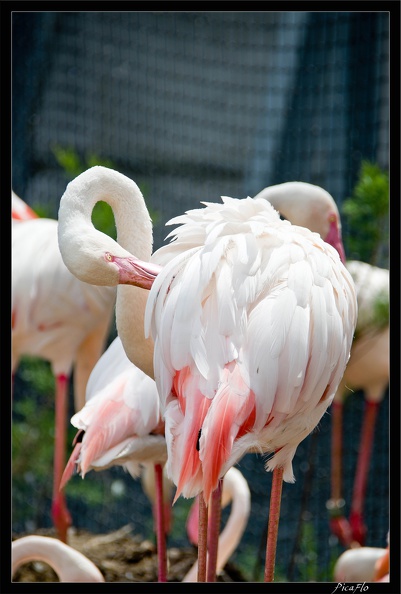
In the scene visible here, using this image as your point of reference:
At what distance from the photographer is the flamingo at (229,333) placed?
1789 millimetres

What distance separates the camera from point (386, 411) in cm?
452

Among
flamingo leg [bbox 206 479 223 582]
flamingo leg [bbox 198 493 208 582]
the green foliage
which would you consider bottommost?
flamingo leg [bbox 206 479 223 582]

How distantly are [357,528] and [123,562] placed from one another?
1.12m

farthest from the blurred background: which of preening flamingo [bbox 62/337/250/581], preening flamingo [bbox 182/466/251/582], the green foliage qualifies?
preening flamingo [bbox 62/337/250/581]

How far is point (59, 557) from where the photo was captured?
2.61 meters

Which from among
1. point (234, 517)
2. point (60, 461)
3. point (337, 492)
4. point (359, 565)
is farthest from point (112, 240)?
point (337, 492)

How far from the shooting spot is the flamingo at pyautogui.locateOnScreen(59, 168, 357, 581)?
1.79m

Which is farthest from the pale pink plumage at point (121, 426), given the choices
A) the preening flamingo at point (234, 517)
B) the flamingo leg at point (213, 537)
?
the preening flamingo at point (234, 517)

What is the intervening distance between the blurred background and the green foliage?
0.35 metres

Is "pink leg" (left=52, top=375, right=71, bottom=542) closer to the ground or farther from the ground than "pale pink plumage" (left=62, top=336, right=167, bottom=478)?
closer to the ground

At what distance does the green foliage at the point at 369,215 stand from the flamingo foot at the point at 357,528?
108 centimetres

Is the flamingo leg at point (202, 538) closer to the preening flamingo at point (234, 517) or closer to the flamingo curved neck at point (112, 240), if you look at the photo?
the flamingo curved neck at point (112, 240)

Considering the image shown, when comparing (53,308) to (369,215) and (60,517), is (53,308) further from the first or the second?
(369,215)
